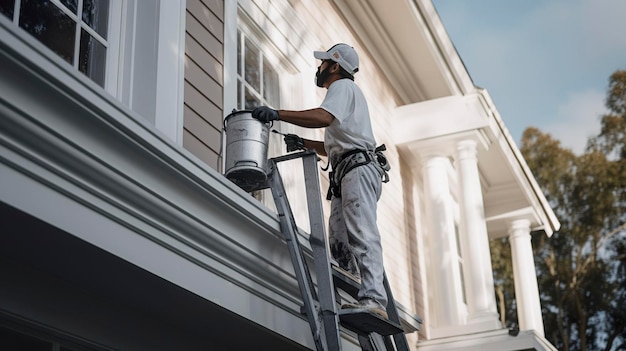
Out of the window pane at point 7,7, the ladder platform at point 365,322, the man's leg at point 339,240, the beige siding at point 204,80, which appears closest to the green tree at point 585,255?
the beige siding at point 204,80

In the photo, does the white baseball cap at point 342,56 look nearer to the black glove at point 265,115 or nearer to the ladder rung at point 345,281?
the black glove at point 265,115

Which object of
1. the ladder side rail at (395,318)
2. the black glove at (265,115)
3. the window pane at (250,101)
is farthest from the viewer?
the window pane at (250,101)

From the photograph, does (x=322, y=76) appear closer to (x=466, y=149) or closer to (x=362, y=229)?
(x=362, y=229)

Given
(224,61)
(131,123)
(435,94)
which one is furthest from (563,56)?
(131,123)

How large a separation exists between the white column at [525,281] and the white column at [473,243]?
5.74ft

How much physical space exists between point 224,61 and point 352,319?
2.42 metres

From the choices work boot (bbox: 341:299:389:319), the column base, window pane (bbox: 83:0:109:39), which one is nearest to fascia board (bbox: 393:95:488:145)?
the column base

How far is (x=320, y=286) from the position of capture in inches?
175

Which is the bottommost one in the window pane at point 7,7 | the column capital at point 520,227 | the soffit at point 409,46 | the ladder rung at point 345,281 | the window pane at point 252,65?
the ladder rung at point 345,281

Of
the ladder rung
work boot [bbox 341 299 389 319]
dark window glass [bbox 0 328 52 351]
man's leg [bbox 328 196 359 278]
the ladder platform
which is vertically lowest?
dark window glass [bbox 0 328 52 351]

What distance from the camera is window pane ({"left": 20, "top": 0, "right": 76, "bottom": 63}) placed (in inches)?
189

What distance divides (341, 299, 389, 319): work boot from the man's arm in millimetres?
916

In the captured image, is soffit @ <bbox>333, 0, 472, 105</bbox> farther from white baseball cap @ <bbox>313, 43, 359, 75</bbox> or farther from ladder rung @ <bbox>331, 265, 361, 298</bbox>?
ladder rung @ <bbox>331, 265, 361, 298</bbox>

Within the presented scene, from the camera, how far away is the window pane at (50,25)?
481 centimetres
